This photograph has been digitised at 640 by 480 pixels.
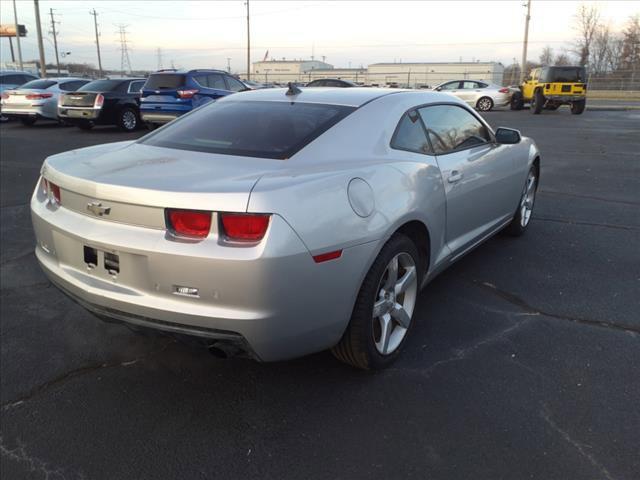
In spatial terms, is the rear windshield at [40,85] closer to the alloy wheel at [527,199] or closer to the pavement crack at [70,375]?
the alloy wheel at [527,199]

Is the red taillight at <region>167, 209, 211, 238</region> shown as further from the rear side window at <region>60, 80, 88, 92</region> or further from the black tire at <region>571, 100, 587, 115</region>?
the black tire at <region>571, 100, 587, 115</region>

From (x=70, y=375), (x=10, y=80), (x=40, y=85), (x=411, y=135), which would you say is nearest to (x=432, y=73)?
(x=10, y=80)

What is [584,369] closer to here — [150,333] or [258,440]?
[258,440]

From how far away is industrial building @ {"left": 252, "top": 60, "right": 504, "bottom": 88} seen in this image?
187 feet

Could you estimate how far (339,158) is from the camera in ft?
8.93

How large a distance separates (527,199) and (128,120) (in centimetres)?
1259

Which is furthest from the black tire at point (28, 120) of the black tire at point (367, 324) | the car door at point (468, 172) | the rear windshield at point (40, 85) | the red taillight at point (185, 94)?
the black tire at point (367, 324)

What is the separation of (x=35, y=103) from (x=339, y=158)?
51.5 feet

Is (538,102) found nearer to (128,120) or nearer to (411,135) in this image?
(128,120)

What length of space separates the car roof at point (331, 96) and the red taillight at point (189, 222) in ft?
4.52

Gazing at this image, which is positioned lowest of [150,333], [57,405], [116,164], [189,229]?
[57,405]

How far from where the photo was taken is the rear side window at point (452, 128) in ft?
11.4

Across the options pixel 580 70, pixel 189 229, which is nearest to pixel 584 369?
pixel 189 229

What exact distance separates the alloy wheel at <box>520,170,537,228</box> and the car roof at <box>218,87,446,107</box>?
180 cm
